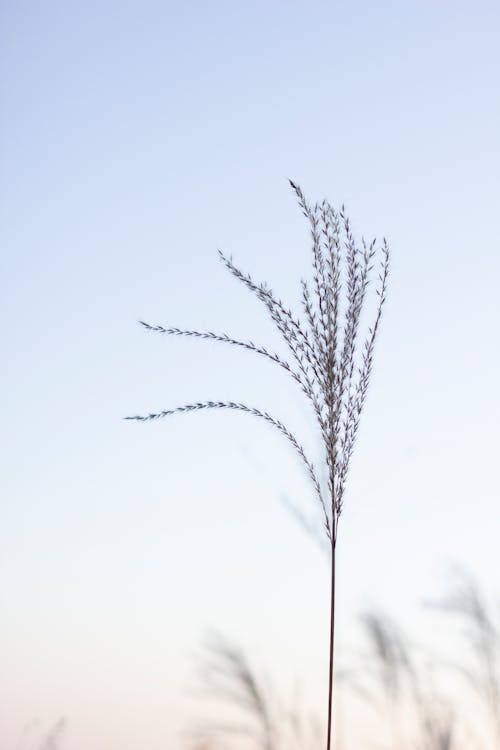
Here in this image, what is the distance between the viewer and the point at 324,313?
268 centimetres

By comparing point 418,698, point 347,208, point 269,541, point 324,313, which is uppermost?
point 347,208

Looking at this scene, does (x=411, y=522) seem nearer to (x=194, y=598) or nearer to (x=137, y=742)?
(x=194, y=598)

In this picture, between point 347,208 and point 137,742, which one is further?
point 347,208

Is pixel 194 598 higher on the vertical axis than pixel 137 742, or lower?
higher

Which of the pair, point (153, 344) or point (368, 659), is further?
point (153, 344)

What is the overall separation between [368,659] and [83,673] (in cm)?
85

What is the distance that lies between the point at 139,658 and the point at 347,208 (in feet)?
4.96

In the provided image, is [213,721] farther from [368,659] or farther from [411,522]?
[411,522]

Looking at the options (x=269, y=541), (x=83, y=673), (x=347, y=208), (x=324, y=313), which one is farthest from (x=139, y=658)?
(x=347, y=208)

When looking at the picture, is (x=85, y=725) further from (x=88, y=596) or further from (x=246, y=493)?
(x=246, y=493)

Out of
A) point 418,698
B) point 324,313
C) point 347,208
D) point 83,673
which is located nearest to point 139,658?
point 83,673

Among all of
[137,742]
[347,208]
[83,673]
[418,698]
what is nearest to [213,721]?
[137,742]

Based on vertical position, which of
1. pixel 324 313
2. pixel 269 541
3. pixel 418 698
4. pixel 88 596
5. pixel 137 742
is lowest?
pixel 137 742

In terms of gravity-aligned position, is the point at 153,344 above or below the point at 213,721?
above
